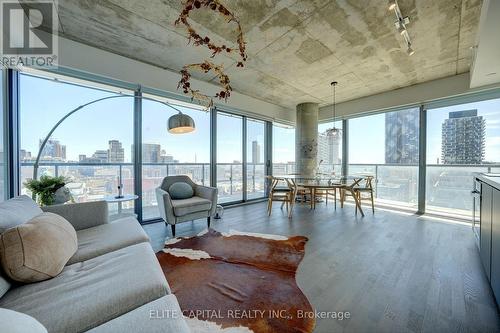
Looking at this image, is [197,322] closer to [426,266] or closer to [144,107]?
[426,266]

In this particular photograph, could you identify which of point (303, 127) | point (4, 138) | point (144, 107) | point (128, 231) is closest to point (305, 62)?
point (303, 127)

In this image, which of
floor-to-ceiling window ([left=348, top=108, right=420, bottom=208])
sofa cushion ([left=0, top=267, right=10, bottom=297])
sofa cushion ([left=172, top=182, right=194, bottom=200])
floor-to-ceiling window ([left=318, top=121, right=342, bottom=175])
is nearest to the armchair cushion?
sofa cushion ([left=172, top=182, right=194, bottom=200])

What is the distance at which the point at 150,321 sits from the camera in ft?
2.60

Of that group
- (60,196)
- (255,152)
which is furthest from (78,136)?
(255,152)

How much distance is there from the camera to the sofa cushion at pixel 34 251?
1.00m

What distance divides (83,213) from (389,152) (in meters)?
5.96

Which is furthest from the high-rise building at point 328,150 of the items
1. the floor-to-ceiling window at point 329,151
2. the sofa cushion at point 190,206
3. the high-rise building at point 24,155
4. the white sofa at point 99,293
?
the high-rise building at point 24,155

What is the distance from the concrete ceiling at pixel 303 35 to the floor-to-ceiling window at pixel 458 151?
2.81ft

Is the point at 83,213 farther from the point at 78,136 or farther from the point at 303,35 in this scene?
the point at 303,35

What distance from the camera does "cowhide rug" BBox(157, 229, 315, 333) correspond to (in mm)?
1344

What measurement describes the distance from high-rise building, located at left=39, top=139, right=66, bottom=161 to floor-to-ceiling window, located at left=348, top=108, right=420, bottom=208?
6.19 metres

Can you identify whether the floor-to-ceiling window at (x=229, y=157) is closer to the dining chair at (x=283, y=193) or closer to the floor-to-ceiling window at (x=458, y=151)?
the dining chair at (x=283, y=193)

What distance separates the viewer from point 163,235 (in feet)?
9.55

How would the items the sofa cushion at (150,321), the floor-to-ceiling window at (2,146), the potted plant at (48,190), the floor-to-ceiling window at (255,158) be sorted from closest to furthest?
the sofa cushion at (150,321) < the potted plant at (48,190) < the floor-to-ceiling window at (2,146) < the floor-to-ceiling window at (255,158)
